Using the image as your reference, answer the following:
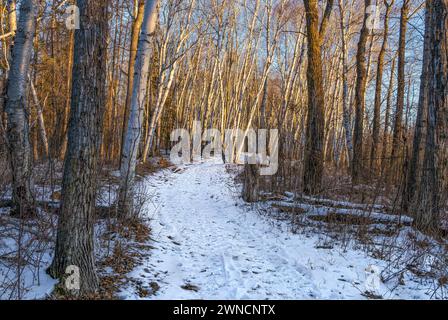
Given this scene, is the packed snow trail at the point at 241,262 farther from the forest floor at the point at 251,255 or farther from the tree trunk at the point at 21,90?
the tree trunk at the point at 21,90

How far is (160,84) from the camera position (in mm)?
14523

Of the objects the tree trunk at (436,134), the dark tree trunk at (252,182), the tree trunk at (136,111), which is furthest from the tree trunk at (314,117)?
the tree trunk at (136,111)

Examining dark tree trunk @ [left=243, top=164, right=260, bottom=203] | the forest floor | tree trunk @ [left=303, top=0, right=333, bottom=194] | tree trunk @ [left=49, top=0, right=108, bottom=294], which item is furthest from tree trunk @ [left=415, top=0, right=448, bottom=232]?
tree trunk @ [left=49, top=0, right=108, bottom=294]

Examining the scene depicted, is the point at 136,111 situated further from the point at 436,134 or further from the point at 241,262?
the point at 436,134

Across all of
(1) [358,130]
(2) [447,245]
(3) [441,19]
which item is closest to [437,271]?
(2) [447,245]

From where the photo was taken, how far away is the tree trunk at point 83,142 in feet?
9.23

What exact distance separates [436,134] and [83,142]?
17.7ft

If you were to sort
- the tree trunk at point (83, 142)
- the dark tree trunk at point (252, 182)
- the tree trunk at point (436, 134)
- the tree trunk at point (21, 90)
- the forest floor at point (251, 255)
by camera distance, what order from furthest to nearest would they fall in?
the dark tree trunk at point (252, 182) → the tree trunk at point (436, 134) → the tree trunk at point (21, 90) → the forest floor at point (251, 255) → the tree trunk at point (83, 142)

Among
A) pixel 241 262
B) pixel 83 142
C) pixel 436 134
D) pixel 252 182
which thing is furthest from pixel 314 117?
pixel 83 142

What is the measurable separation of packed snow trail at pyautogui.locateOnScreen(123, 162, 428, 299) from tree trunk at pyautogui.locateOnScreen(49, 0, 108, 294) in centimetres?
69

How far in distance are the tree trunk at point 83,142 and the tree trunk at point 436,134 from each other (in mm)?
5075

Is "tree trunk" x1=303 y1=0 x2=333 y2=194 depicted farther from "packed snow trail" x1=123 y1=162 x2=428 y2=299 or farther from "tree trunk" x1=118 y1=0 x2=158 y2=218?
"tree trunk" x1=118 y1=0 x2=158 y2=218

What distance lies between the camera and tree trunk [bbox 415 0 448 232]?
512 centimetres
